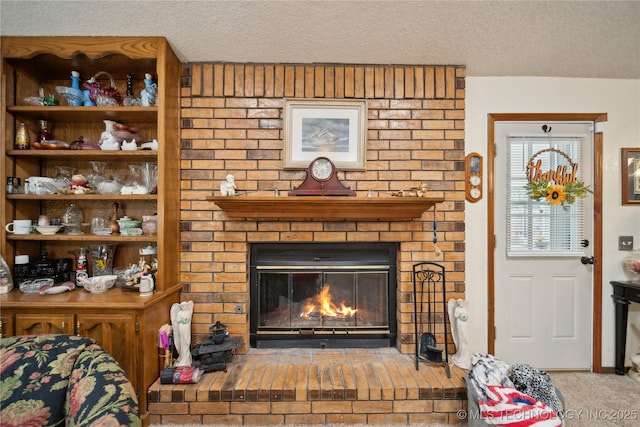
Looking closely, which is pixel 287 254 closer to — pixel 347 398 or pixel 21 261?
pixel 347 398

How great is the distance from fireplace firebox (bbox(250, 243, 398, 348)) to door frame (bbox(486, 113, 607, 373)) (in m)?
0.78

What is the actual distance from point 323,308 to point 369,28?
1977 mm

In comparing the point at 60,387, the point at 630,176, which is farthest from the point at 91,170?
the point at 630,176

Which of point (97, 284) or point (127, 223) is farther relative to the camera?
point (127, 223)

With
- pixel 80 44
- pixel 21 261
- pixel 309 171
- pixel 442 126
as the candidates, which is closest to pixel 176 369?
pixel 21 261

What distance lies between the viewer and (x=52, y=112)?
2.06 metres

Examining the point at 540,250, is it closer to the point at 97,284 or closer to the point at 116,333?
the point at 116,333

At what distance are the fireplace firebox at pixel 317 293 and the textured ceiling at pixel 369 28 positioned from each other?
1.40 m

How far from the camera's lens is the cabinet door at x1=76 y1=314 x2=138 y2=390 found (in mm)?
1744

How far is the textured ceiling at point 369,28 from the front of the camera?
Answer: 1682 mm

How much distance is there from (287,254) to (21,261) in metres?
1.81

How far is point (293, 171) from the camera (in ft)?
7.36

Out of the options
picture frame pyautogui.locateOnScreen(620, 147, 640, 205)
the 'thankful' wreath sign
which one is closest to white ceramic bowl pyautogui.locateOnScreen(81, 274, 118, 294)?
the 'thankful' wreath sign

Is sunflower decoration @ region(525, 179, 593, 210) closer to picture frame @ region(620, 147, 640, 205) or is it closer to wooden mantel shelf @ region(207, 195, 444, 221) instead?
picture frame @ region(620, 147, 640, 205)
